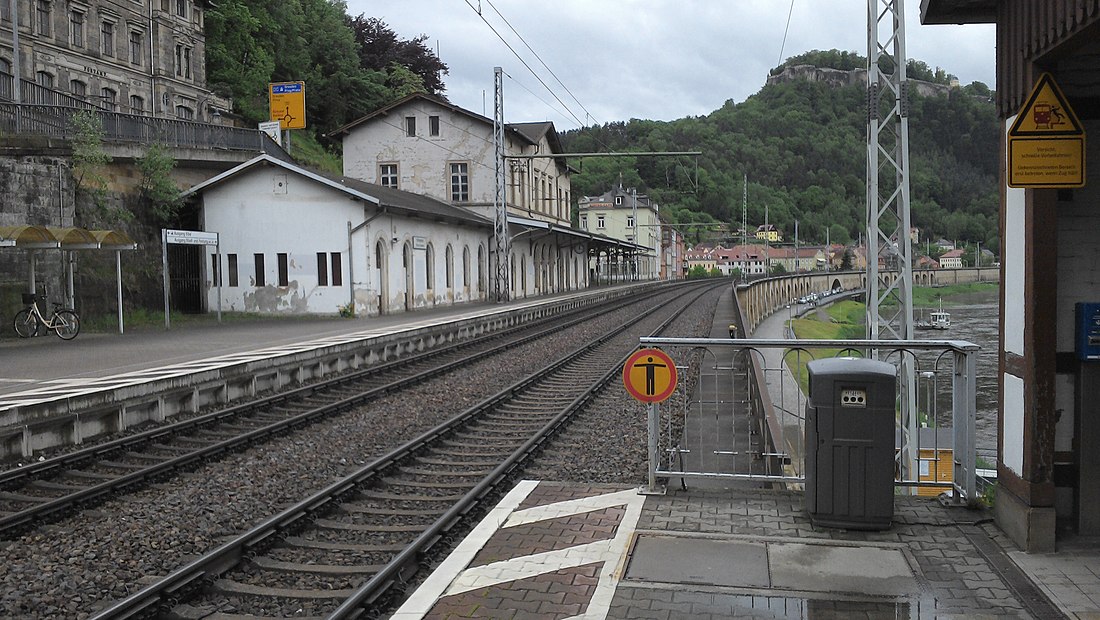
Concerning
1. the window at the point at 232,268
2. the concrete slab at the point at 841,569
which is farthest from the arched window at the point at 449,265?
the concrete slab at the point at 841,569

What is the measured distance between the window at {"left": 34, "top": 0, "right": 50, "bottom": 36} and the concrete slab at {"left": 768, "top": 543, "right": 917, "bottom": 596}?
43105 mm

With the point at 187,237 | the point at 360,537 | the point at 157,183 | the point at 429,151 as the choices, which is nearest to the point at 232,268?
the point at 157,183

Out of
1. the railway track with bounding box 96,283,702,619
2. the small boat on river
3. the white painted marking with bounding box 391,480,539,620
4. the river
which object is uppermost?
the white painted marking with bounding box 391,480,539,620

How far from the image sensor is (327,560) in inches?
235

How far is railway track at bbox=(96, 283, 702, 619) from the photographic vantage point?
5.11 meters

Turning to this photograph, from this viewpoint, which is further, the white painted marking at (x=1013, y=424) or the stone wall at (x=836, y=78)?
the stone wall at (x=836, y=78)

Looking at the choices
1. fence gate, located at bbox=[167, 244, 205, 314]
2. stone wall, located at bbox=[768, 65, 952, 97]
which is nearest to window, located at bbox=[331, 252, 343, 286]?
fence gate, located at bbox=[167, 244, 205, 314]

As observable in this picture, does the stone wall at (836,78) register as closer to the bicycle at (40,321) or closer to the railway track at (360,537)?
the railway track at (360,537)

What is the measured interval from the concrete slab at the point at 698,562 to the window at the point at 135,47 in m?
47.1

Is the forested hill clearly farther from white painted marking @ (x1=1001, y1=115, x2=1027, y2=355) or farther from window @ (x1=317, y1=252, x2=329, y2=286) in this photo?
window @ (x1=317, y1=252, x2=329, y2=286)

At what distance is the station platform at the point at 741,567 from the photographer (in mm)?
4426

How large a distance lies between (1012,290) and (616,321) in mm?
26393

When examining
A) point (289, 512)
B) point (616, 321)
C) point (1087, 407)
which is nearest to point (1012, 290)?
point (1087, 407)

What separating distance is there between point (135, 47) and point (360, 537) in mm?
46076
